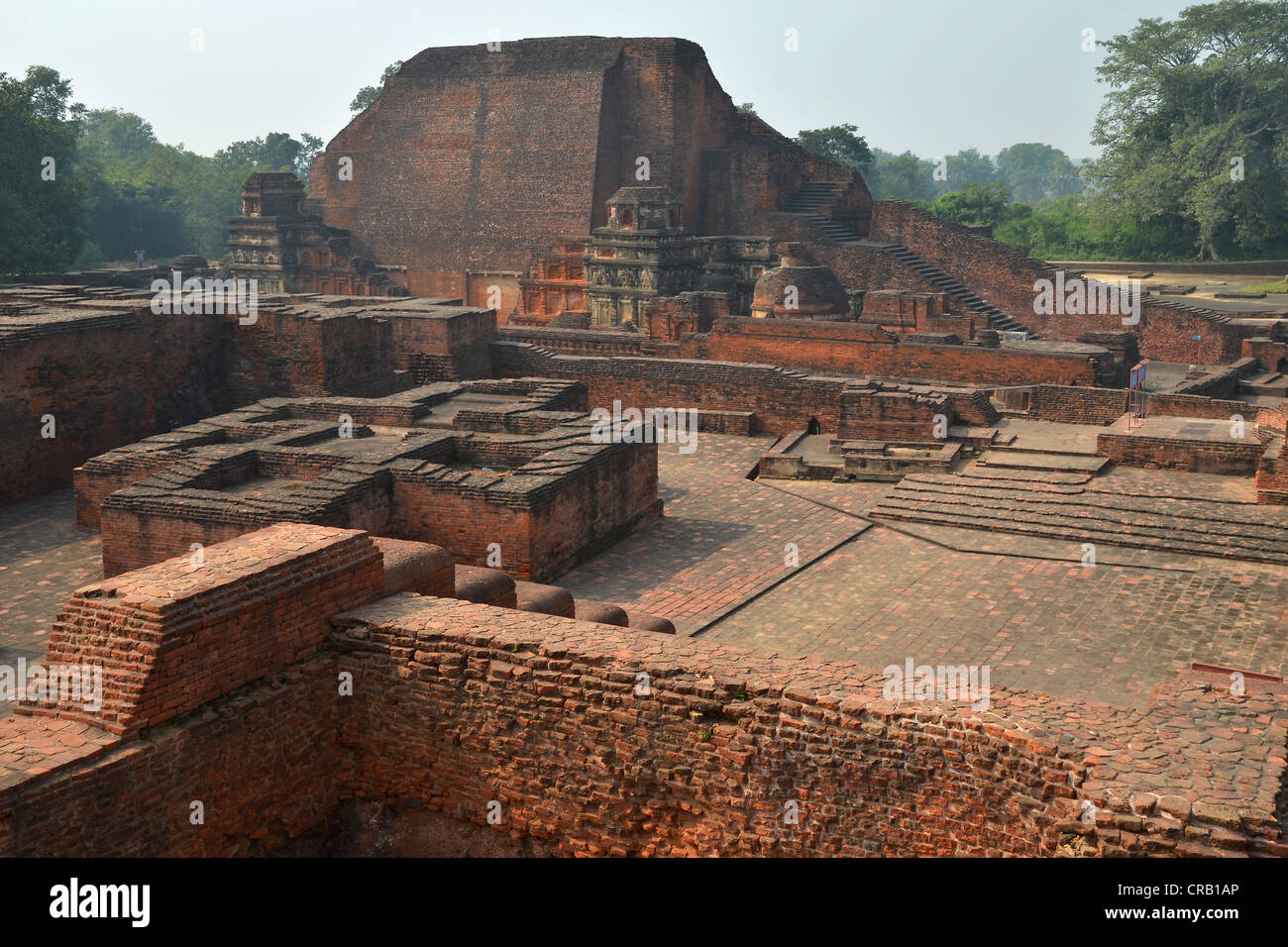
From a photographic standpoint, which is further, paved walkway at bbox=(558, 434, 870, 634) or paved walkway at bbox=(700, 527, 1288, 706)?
paved walkway at bbox=(558, 434, 870, 634)

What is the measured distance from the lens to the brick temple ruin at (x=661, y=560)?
5.01 m

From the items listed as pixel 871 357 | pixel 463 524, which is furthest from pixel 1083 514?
pixel 871 357

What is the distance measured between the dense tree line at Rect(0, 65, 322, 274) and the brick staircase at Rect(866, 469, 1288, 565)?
2001cm

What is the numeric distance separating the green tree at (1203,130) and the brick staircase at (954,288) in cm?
1001

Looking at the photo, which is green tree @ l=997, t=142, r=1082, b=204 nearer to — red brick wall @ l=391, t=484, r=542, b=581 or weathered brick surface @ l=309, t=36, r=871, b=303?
weathered brick surface @ l=309, t=36, r=871, b=303

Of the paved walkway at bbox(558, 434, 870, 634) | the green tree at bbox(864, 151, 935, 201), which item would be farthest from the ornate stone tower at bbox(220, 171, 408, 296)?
the green tree at bbox(864, 151, 935, 201)

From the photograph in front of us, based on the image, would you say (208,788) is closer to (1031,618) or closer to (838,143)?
(1031,618)

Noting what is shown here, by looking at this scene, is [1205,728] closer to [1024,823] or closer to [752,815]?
[1024,823]

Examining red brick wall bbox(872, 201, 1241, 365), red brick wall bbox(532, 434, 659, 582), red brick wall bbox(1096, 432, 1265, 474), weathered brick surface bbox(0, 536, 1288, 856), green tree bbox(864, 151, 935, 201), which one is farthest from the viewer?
green tree bbox(864, 151, 935, 201)

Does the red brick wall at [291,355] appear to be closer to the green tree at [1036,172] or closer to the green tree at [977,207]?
the green tree at [977,207]

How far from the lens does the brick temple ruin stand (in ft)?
16.4

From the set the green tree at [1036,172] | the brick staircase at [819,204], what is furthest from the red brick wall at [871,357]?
the green tree at [1036,172]

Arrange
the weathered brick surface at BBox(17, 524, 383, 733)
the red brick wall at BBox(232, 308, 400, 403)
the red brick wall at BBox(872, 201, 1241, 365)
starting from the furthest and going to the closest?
the red brick wall at BBox(872, 201, 1241, 365) → the red brick wall at BBox(232, 308, 400, 403) → the weathered brick surface at BBox(17, 524, 383, 733)
